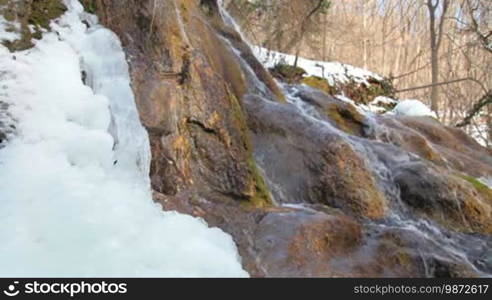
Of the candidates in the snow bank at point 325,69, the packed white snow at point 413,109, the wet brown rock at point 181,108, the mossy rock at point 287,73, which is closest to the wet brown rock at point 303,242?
the wet brown rock at point 181,108

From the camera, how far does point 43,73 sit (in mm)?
2918

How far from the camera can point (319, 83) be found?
8.64 meters

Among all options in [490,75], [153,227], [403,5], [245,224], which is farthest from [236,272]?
[490,75]

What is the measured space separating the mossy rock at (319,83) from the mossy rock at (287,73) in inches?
5.3

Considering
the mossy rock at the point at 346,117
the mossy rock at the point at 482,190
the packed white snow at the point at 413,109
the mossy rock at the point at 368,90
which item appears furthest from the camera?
the mossy rock at the point at 368,90

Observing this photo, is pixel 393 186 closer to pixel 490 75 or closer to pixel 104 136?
pixel 104 136

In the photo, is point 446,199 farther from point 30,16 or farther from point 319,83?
point 319,83

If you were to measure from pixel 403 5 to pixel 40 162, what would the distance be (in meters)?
6.21

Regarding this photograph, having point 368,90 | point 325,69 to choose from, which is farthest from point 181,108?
point 368,90

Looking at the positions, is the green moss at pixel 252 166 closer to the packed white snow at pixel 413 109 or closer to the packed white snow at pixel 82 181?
the packed white snow at pixel 82 181

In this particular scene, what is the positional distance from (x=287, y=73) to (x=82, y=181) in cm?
637

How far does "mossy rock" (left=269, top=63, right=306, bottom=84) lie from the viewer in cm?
838

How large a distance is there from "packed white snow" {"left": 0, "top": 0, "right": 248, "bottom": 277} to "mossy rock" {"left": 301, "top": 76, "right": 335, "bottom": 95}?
5.42m

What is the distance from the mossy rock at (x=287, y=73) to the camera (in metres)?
8.38
